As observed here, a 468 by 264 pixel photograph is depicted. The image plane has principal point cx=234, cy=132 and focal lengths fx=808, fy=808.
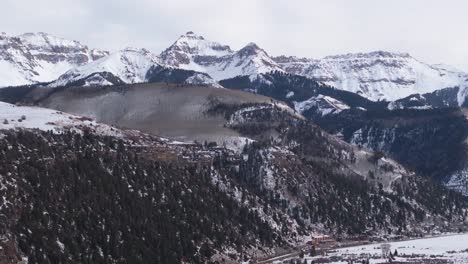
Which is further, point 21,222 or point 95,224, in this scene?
point 95,224

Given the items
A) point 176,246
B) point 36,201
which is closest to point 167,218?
point 176,246

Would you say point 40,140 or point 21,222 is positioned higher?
point 40,140

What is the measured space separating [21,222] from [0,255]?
1239 centimetres

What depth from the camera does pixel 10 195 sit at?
15375 cm

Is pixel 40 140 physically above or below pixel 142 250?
above

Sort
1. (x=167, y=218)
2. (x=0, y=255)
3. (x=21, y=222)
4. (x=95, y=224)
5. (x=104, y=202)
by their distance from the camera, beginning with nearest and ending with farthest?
(x=0, y=255) < (x=21, y=222) < (x=95, y=224) < (x=104, y=202) < (x=167, y=218)

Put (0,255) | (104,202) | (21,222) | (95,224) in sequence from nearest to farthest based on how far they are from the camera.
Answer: (0,255), (21,222), (95,224), (104,202)

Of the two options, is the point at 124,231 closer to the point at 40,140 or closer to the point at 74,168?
the point at 74,168

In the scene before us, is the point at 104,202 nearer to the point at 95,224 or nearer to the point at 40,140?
the point at 95,224

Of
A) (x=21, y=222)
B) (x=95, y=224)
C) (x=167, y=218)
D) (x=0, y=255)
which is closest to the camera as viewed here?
(x=0, y=255)

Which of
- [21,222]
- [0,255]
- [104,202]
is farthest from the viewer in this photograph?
[104,202]

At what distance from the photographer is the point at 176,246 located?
174 m

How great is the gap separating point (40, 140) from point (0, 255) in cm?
5739

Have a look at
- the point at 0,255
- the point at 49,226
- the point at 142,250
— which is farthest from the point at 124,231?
the point at 0,255
